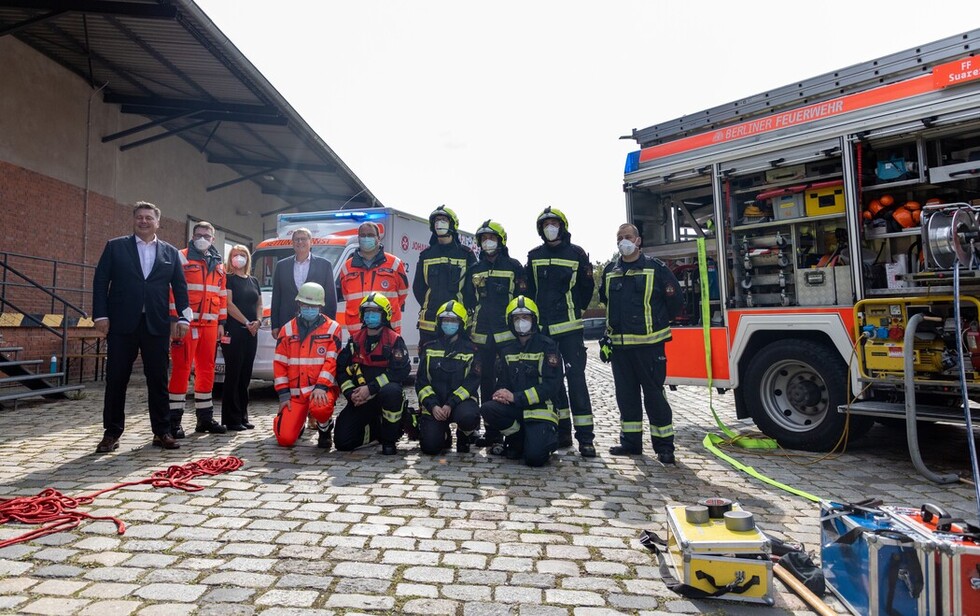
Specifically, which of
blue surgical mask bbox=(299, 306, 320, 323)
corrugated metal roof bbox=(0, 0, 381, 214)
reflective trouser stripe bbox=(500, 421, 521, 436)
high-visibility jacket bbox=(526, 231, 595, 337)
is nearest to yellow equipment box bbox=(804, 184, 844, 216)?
high-visibility jacket bbox=(526, 231, 595, 337)

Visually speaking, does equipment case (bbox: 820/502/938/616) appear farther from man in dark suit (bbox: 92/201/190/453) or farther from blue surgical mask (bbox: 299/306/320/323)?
man in dark suit (bbox: 92/201/190/453)

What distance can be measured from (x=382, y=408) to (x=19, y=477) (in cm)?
265

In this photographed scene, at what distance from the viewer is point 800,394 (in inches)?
218

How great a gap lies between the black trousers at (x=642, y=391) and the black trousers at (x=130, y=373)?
4120 mm

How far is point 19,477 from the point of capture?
416 cm

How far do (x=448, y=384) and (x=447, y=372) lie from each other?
118 mm

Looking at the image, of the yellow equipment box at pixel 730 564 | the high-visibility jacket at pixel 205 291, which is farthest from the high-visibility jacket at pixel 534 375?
the high-visibility jacket at pixel 205 291

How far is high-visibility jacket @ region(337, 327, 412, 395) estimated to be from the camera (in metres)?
5.41

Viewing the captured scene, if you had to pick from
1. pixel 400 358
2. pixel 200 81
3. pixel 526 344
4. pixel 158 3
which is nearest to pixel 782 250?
pixel 526 344

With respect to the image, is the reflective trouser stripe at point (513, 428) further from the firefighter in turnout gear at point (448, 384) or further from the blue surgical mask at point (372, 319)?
the blue surgical mask at point (372, 319)

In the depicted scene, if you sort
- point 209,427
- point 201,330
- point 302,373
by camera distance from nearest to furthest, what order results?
point 302,373 < point 201,330 < point 209,427

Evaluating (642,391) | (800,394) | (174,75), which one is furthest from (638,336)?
(174,75)

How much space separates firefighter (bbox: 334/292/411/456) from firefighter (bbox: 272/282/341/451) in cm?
14

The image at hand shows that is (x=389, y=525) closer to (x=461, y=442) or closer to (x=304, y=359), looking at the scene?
(x=461, y=442)
